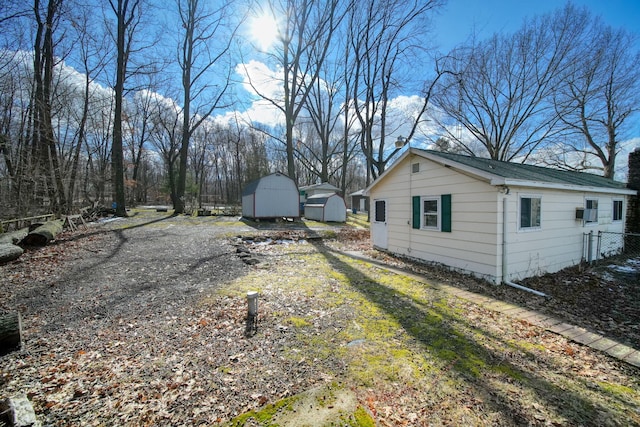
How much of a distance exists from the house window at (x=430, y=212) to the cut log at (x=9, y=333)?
811cm

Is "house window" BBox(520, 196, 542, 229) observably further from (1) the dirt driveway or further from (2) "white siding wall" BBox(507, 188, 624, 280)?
(1) the dirt driveway

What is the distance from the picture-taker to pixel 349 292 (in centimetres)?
535

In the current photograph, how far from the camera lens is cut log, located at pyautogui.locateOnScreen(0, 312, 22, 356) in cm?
307

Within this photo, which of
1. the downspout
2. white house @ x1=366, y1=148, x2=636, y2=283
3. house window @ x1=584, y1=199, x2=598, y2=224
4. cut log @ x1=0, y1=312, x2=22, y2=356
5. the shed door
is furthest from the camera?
the shed door

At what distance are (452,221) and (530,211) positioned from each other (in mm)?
1806

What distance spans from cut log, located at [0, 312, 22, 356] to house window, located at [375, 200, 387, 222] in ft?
28.6

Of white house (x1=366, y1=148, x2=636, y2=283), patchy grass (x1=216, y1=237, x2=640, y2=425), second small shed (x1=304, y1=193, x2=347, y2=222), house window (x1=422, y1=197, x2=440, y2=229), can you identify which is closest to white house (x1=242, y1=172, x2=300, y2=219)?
second small shed (x1=304, y1=193, x2=347, y2=222)

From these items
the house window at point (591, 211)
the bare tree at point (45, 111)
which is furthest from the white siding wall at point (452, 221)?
the bare tree at point (45, 111)

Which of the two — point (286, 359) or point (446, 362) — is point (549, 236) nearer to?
point (446, 362)

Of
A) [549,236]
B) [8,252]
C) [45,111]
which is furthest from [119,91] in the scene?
[549,236]

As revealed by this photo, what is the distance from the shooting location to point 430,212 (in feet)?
25.7

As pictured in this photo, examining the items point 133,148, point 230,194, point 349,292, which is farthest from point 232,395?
point 230,194

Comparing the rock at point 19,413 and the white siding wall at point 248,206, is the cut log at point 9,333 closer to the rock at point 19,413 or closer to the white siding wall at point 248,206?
the rock at point 19,413

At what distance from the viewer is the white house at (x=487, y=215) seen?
6301 mm
